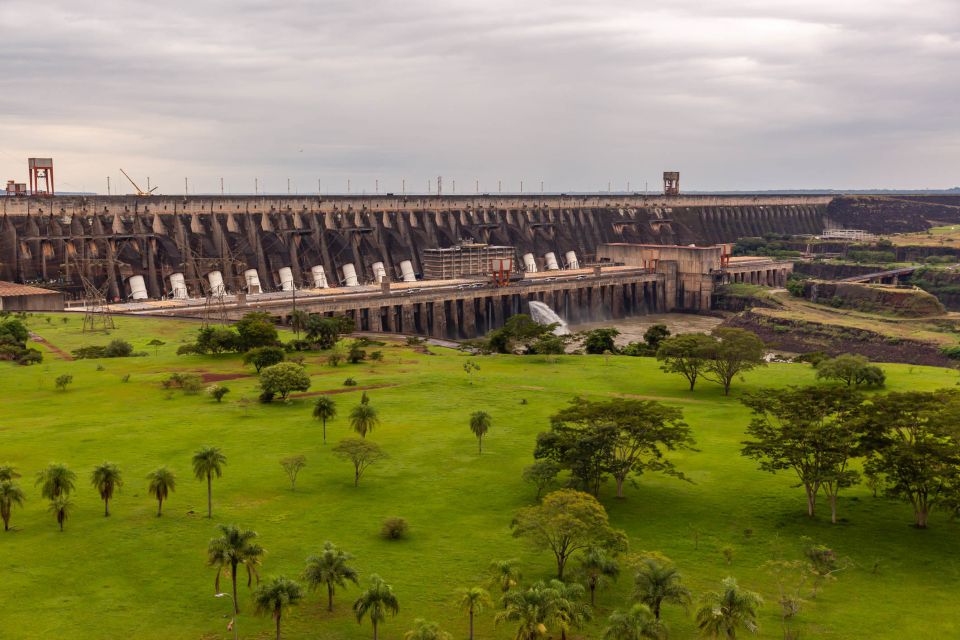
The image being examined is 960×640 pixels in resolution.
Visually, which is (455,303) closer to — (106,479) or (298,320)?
(298,320)

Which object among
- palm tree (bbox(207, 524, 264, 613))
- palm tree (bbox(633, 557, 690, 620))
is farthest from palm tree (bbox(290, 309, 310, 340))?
palm tree (bbox(633, 557, 690, 620))

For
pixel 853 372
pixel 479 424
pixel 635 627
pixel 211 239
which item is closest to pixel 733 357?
pixel 853 372

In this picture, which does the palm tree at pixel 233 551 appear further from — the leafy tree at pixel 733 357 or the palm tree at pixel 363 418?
the leafy tree at pixel 733 357

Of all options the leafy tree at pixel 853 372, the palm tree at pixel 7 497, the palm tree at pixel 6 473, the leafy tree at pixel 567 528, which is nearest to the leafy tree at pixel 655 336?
the leafy tree at pixel 853 372

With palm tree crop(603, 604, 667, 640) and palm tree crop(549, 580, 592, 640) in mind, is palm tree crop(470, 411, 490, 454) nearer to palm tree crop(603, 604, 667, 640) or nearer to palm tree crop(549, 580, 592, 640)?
palm tree crop(549, 580, 592, 640)

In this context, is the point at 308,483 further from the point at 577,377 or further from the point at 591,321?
the point at 591,321

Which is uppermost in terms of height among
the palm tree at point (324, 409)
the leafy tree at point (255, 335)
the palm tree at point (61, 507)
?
the leafy tree at point (255, 335)
